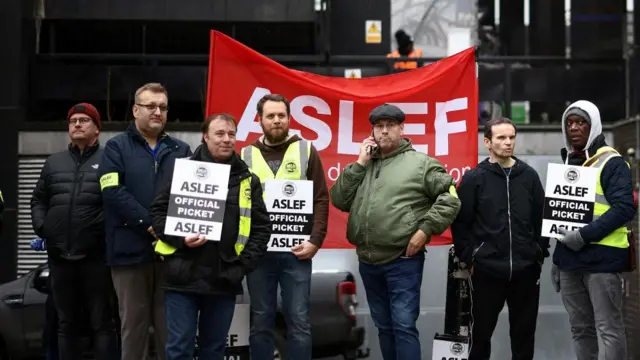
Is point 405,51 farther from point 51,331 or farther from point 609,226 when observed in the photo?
point 51,331

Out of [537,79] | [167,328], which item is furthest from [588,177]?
[537,79]

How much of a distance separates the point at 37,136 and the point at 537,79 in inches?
263

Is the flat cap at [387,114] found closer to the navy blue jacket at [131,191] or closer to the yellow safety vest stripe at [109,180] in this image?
the navy blue jacket at [131,191]

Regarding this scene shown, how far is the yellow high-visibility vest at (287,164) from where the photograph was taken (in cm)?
835

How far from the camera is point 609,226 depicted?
26.9 ft

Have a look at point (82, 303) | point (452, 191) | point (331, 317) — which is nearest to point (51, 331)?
point (82, 303)

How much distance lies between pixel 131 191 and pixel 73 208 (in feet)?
2.00

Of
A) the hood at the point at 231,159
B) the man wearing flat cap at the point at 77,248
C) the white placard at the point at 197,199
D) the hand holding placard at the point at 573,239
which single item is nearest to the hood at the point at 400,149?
the hood at the point at 231,159

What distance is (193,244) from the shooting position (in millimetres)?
7379

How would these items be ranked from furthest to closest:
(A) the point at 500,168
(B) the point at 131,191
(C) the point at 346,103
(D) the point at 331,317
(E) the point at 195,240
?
(D) the point at 331,317, (C) the point at 346,103, (A) the point at 500,168, (B) the point at 131,191, (E) the point at 195,240

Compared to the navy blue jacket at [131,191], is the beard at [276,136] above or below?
above

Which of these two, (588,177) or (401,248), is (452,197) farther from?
(588,177)

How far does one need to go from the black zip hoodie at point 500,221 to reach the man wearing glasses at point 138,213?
227cm

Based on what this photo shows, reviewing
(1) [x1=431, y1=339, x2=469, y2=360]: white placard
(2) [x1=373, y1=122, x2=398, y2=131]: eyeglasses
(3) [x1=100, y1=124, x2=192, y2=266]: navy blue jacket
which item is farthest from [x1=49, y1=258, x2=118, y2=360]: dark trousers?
(1) [x1=431, y1=339, x2=469, y2=360]: white placard
